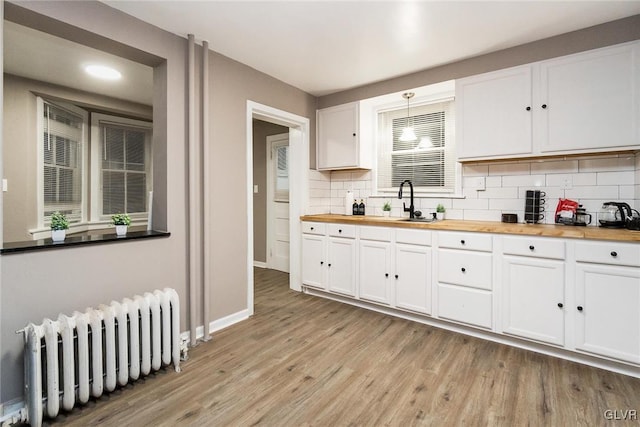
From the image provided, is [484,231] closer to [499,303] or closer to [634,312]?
[499,303]

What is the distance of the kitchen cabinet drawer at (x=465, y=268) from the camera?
8.28 ft

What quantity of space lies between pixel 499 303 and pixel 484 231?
1.95 feet

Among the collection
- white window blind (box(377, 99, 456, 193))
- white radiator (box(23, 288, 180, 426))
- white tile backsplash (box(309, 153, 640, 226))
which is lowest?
white radiator (box(23, 288, 180, 426))

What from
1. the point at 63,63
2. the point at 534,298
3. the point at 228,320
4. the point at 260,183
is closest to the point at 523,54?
the point at 534,298

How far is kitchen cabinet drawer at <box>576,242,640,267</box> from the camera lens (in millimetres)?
1964

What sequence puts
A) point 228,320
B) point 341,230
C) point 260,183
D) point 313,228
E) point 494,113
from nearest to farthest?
point 494,113
point 228,320
point 341,230
point 313,228
point 260,183

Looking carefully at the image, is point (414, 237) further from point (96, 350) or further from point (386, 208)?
point (96, 350)

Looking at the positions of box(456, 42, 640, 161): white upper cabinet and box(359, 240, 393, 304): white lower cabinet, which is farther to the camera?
box(359, 240, 393, 304): white lower cabinet

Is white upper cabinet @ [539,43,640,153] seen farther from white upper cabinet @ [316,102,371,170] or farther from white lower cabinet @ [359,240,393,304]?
white upper cabinet @ [316,102,371,170]

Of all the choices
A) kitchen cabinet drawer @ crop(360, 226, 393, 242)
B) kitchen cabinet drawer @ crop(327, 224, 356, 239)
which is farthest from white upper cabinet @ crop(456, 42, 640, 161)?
kitchen cabinet drawer @ crop(327, 224, 356, 239)

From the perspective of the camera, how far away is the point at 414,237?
9.48 feet

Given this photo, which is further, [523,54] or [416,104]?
[416,104]

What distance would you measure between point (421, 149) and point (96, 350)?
3.46 m

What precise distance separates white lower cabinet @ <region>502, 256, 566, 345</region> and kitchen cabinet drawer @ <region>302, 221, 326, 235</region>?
6.11 ft
